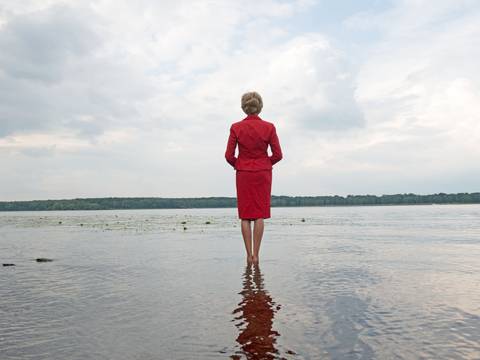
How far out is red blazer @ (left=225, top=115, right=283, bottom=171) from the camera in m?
7.43

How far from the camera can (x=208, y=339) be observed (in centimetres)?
Result: 312

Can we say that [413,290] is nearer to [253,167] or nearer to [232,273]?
[232,273]

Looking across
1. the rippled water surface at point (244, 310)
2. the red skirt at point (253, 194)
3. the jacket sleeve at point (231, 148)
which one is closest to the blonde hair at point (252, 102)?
the jacket sleeve at point (231, 148)

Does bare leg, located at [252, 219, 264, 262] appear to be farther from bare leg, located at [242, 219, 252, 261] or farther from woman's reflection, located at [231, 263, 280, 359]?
woman's reflection, located at [231, 263, 280, 359]

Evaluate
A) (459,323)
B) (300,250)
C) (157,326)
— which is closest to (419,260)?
(300,250)

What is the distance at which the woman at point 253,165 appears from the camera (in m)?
7.37

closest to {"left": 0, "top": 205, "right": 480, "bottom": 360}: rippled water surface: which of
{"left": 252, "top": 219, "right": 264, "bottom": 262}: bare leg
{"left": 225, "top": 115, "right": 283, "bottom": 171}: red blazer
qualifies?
{"left": 252, "top": 219, "right": 264, "bottom": 262}: bare leg

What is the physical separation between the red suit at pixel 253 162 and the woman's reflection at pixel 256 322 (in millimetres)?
2024

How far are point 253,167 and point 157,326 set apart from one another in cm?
426

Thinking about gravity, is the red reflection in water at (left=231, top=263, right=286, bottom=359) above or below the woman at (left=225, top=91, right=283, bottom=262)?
below

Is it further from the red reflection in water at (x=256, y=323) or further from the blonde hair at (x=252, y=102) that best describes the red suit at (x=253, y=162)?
the red reflection in water at (x=256, y=323)

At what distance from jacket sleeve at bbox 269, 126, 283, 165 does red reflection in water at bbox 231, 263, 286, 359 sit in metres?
2.70

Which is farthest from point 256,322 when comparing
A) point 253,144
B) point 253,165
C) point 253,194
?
point 253,144

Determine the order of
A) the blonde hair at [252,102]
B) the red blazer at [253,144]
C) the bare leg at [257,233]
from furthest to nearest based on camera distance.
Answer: the blonde hair at [252,102]
the red blazer at [253,144]
the bare leg at [257,233]
